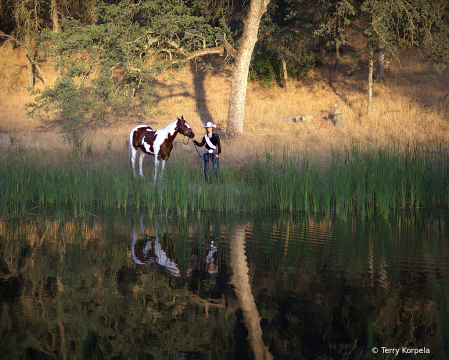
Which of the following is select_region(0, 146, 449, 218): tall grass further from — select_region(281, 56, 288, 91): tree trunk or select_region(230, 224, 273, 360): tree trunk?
select_region(281, 56, 288, 91): tree trunk

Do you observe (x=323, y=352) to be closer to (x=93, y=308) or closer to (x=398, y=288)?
(x=398, y=288)


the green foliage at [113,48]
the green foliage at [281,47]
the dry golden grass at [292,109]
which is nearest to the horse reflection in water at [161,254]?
the dry golden grass at [292,109]

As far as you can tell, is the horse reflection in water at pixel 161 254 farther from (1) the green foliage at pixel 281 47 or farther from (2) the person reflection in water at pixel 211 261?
(1) the green foliage at pixel 281 47

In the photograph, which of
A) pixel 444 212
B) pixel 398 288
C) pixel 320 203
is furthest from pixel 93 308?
pixel 444 212

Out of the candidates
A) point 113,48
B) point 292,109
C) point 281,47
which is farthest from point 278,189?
point 281,47

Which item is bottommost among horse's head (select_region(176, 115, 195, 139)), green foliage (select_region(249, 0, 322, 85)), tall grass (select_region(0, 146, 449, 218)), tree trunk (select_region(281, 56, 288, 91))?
tall grass (select_region(0, 146, 449, 218))

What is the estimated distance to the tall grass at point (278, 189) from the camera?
943 centimetres

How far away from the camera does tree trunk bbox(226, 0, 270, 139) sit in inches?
755

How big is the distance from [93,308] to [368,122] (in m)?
20.4

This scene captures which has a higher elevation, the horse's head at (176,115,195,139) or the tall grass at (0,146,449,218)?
the horse's head at (176,115,195,139)

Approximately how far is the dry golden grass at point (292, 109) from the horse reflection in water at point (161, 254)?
870cm

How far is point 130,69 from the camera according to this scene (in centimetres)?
2036

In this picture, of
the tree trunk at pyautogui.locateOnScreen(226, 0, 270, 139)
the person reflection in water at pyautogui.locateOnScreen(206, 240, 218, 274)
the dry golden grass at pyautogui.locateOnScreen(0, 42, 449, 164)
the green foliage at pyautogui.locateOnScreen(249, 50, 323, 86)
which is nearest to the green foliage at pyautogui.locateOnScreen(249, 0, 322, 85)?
the green foliage at pyautogui.locateOnScreen(249, 50, 323, 86)

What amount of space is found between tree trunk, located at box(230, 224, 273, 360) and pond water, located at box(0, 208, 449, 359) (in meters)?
0.01
